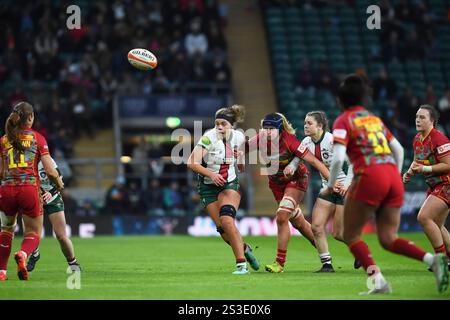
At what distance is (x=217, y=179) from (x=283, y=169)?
4.14 feet

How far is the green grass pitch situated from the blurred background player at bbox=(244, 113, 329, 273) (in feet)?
2.12

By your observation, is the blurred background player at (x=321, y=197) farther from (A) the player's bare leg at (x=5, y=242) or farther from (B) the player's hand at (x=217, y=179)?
(A) the player's bare leg at (x=5, y=242)

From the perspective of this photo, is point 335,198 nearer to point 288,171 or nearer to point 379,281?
point 288,171

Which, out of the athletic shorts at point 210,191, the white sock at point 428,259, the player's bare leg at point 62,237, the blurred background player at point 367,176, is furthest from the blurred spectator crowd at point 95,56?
the white sock at point 428,259

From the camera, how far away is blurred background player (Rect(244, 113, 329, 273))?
555 inches

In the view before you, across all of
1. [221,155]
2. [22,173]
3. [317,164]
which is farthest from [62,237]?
[317,164]

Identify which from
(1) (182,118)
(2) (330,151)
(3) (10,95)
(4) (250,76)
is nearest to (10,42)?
(3) (10,95)

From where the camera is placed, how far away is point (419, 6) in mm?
36406

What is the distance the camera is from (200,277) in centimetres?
1318

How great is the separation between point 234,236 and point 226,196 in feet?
2.31

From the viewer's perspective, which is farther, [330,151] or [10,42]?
[10,42]
